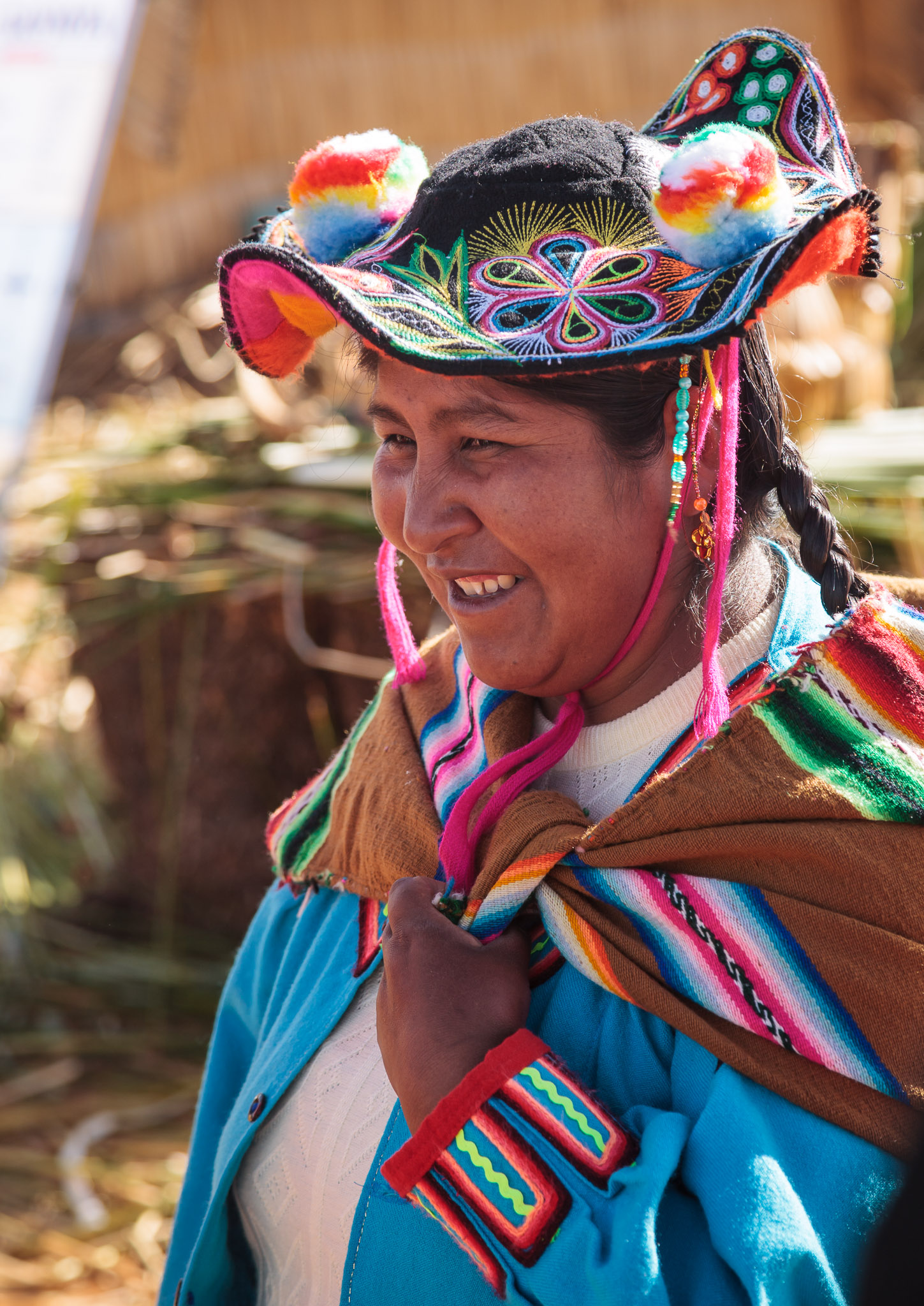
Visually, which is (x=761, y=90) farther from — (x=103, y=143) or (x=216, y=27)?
(x=216, y=27)

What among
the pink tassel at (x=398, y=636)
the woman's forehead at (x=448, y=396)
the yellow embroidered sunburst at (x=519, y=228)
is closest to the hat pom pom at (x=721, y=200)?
the yellow embroidered sunburst at (x=519, y=228)

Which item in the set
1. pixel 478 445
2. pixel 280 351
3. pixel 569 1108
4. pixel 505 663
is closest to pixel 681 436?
pixel 478 445

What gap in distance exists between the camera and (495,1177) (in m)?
1.17

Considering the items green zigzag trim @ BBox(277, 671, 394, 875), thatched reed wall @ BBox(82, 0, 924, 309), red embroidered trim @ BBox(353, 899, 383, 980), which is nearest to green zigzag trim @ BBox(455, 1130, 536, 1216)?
red embroidered trim @ BBox(353, 899, 383, 980)

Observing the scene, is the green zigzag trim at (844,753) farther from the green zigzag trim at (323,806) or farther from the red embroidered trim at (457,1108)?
the green zigzag trim at (323,806)

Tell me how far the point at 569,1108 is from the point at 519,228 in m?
0.89

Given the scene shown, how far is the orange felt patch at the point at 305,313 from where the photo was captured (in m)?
1.44

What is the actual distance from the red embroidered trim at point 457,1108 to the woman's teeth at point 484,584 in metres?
0.48

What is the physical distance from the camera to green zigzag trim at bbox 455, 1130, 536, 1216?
1153mm

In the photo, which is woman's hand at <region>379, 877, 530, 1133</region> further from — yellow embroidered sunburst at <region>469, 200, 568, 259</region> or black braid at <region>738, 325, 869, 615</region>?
yellow embroidered sunburst at <region>469, 200, 568, 259</region>

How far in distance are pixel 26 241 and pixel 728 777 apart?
6.27 ft

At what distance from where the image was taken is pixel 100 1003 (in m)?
3.80

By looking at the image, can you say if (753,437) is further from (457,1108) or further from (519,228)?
(457,1108)

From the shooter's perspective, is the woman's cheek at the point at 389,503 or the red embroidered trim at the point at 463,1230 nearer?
the red embroidered trim at the point at 463,1230
